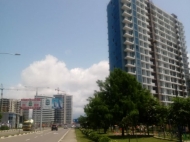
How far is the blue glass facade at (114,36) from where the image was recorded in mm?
77000

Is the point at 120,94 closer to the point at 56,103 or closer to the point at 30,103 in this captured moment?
the point at 56,103

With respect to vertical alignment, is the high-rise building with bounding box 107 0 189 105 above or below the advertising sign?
above

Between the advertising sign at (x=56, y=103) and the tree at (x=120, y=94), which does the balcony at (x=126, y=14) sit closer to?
the advertising sign at (x=56, y=103)

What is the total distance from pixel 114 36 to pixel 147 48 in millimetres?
13196

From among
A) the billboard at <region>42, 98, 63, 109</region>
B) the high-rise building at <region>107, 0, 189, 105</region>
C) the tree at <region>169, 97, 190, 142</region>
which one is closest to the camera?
the tree at <region>169, 97, 190, 142</region>

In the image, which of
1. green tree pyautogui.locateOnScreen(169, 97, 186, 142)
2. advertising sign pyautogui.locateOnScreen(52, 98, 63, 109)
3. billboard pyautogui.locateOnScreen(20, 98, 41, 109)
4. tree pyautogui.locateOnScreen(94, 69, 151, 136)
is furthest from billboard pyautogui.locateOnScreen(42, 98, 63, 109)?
green tree pyautogui.locateOnScreen(169, 97, 186, 142)

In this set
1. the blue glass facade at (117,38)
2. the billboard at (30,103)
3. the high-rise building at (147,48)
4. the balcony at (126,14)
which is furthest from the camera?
the balcony at (126,14)

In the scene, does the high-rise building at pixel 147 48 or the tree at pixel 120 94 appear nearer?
the tree at pixel 120 94

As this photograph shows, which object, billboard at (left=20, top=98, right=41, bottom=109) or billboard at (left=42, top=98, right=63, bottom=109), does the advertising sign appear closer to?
billboard at (left=42, top=98, right=63, bottom=109)

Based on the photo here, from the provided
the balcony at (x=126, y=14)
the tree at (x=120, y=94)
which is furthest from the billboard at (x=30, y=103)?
the balcony at (x=126, y=14)

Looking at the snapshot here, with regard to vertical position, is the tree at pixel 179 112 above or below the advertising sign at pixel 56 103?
below

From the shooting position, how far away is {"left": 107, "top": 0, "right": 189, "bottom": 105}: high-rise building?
7668 cm

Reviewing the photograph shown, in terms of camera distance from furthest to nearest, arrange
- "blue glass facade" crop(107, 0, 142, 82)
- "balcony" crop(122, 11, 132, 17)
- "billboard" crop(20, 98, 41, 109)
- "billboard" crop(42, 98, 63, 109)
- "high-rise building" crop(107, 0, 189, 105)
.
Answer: "balcony" crop(122, 11, 132, 17) → "high-rise building" crop(107, 0, 189, 105) → "blue glass facade" crop(107, 0, 142, 82) → "billboard" crop(42, 98, 63, 109) → "billboard" crop(20, 98, 41, 109)

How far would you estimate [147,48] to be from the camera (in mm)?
81562
